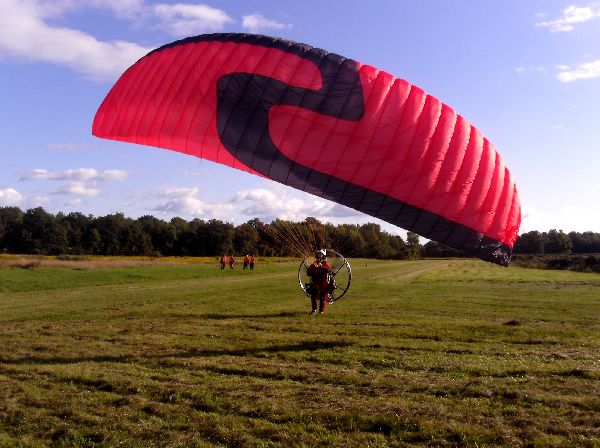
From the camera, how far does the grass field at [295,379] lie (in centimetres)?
588

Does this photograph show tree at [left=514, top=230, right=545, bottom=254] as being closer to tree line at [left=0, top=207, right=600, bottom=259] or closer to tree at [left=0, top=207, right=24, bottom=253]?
tree line at [left=0, top=207, right=600, bottom=259]

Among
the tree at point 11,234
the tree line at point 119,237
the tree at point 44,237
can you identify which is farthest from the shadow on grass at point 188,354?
the tree at point 11,234

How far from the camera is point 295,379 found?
27.0 feet

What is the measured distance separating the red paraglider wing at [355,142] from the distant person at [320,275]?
15.9 feet

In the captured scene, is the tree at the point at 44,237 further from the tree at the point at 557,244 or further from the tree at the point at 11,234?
the tree at the point at 557,244

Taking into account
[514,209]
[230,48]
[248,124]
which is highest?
[230,48]

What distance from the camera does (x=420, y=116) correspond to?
9242 millimetres

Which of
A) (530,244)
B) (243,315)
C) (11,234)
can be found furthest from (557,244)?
(243,315)

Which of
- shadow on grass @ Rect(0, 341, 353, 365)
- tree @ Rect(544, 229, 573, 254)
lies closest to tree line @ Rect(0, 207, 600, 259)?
tree @ Rect(544, 229, 573, 254)

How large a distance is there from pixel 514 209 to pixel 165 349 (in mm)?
6318

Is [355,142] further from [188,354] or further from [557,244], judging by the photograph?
[557,244]

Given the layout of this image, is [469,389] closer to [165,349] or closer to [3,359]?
[165,349]

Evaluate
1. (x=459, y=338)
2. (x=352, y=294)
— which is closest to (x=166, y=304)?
(x=352, y=294)

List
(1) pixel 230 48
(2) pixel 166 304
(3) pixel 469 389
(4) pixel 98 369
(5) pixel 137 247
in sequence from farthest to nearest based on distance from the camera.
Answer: (5) pixel 137 247 < (2) pixel 166 304 < (1) pixel 230 48 < (4) pixel 98 369 < (3) pixel 469 389
